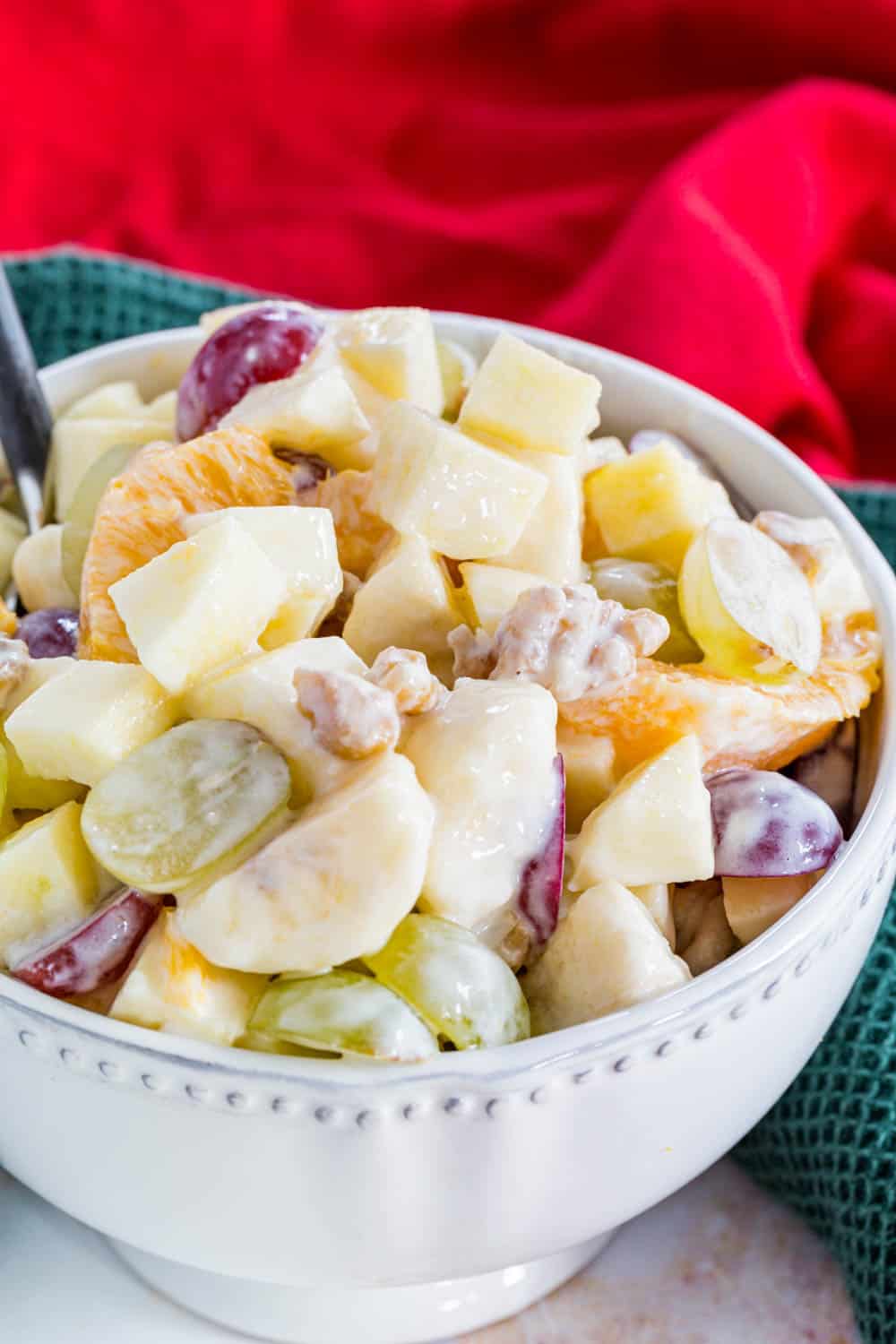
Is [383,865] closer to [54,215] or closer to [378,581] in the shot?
[378,581]

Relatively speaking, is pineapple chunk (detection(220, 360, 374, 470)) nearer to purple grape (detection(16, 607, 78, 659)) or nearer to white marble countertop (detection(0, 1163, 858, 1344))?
purple grape (detection(16, 607, 78, 659))

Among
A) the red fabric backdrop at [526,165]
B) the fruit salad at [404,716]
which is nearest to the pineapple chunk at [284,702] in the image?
the fruit salad at [404,716]

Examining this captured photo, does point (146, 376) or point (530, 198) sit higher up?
point (146, 376)

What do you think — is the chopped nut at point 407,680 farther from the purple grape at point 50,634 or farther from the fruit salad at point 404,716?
the purple grape at point 50,634

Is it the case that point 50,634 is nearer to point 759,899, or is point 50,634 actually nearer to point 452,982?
point 452,982

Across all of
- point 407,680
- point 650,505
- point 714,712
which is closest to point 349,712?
point 407,680

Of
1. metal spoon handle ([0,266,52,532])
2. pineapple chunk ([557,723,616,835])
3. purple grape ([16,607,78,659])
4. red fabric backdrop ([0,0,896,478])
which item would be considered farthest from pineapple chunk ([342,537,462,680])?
red fabric backdrop ([0,0,896,478])

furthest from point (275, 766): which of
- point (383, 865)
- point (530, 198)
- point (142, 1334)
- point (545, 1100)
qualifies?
point (530, 198)
